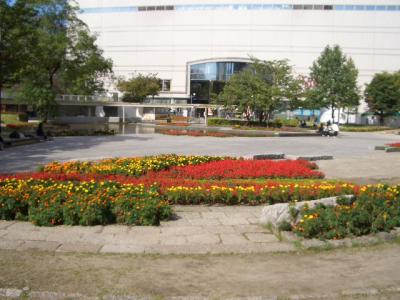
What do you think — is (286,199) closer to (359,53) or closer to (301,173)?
(301,173)

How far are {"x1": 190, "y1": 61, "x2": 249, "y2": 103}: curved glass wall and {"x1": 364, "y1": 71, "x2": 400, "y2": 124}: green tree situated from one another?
28.7m

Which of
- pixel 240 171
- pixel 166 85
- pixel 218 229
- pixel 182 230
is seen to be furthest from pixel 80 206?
pixel 166 85

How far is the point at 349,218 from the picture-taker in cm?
696

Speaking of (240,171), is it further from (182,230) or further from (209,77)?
(209,77)

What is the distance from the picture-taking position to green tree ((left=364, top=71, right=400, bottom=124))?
225ft

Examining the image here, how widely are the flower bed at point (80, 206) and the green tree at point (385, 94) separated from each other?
6808 centimetres

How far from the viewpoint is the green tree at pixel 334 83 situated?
62.2 metres

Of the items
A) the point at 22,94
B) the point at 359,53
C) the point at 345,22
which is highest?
the point at 345,22

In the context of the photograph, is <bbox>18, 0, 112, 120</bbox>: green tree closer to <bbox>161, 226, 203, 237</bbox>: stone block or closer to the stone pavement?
the stone pavement

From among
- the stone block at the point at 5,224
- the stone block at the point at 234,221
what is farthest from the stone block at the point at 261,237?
the stone block at the point at 5,224

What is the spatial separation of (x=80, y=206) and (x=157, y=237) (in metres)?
1.50

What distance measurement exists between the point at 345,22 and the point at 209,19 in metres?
27.2

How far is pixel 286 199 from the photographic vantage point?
9.44m

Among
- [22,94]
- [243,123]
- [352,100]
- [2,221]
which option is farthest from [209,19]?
[2,221]
